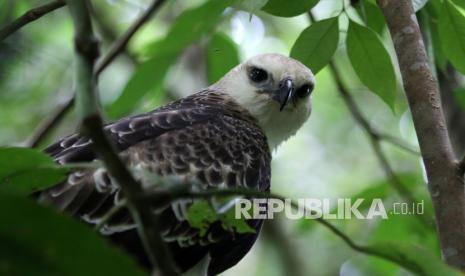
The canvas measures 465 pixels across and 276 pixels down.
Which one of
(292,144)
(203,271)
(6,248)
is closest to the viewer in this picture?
(6,248)

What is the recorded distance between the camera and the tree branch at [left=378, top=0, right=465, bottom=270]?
10.3 ft

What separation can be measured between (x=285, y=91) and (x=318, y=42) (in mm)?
1632

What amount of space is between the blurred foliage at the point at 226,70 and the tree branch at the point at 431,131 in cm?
12

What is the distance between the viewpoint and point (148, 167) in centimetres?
430

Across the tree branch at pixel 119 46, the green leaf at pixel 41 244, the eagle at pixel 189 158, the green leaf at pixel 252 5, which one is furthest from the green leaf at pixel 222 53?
the green leaf at pixel 41 244

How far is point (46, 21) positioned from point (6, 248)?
8.43 metres

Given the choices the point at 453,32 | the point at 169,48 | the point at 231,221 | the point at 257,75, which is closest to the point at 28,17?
the point at 169,48

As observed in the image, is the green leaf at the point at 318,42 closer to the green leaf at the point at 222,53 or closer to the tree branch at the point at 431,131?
the tree branch at the point at 431,131

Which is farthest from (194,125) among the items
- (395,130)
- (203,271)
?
(395,130)

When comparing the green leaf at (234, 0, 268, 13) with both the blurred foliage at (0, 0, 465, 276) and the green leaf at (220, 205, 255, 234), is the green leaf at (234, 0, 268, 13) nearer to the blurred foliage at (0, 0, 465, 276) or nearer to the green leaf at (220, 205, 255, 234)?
the blurred foliage at (0, 0, 465, 276)

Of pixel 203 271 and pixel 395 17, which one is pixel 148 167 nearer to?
pixel 203 271

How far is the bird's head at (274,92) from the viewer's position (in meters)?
5.46

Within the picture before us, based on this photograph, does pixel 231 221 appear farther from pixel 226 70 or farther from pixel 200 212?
pixel 226 70

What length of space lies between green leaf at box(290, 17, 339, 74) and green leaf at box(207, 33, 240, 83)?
1119 mm
